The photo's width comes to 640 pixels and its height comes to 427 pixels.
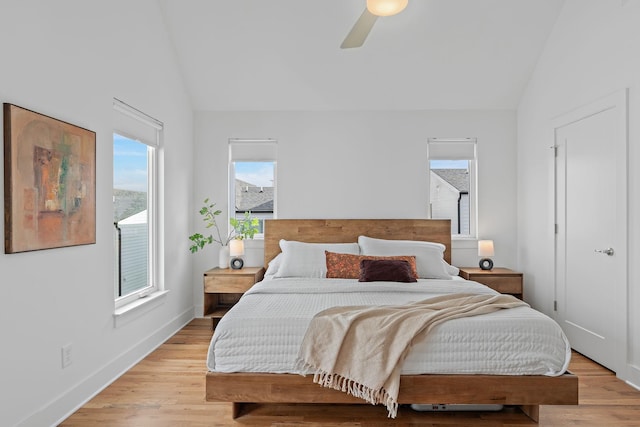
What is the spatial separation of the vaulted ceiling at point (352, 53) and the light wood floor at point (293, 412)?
2934 millimetres

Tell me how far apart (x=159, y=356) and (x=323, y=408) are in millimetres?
1635

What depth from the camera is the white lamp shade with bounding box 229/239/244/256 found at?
455cm

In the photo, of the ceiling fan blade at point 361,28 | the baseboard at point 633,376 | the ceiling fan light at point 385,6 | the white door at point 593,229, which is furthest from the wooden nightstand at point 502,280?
the ceiling fan light at point 385,6

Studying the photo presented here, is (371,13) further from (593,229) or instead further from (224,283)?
(224,283)

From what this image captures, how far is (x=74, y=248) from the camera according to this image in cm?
266

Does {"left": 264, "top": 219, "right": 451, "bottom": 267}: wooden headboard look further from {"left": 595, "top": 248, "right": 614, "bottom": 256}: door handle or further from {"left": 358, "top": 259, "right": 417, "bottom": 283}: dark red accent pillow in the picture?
{"left": 595, "top": 248, "right": 614, "bottom": 256}: door handle

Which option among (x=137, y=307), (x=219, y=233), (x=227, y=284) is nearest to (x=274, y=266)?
(x=227, y=284)

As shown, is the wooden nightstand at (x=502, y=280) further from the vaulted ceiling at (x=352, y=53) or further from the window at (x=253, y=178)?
the window at (x=253, y=178)

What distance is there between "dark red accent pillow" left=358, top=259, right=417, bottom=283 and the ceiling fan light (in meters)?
1.99

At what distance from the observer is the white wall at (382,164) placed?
482 cm

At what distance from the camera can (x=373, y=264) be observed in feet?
12.2

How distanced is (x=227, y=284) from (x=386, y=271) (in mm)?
1601

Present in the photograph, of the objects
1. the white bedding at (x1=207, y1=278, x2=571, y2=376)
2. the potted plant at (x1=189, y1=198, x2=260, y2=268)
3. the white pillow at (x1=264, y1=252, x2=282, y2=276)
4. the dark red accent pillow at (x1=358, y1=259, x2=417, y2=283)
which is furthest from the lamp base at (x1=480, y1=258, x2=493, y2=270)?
the potted plant at (x1=189, y1=198, x2=260, y2=268)

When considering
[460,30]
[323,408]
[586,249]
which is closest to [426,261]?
[586,249]
